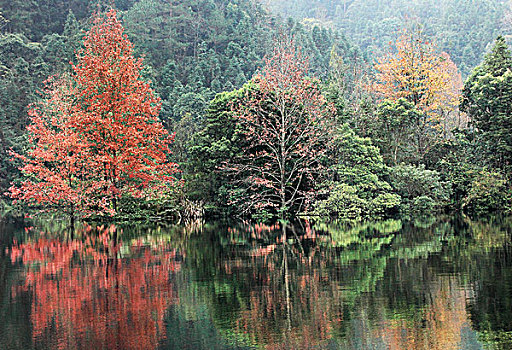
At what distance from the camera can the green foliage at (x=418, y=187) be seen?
25.8 metres

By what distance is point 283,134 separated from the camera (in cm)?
2425

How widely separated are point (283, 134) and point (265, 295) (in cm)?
1718

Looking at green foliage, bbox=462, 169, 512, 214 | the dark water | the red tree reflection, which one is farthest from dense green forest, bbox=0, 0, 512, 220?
the dark water

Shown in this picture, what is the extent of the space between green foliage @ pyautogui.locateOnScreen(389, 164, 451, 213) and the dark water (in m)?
12.1

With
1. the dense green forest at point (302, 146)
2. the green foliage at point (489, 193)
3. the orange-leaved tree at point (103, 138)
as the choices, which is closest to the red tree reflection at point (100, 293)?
the orange-leaved tree at point (103, 138)

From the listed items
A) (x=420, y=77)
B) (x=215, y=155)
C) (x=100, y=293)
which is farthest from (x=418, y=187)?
(x=100, y=293)

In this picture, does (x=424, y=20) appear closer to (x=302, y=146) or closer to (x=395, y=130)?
(x=395, y=130)

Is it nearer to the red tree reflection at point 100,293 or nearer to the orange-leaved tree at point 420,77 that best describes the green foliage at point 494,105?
the orange-leaved tree at point 420,77

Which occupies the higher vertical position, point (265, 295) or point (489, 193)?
point (489, 193)

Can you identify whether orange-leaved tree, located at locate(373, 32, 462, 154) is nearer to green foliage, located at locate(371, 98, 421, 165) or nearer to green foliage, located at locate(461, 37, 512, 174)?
green foliage, located at locate(371, 98, 421, 165)

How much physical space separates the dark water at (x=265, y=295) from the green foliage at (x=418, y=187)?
12.1 m

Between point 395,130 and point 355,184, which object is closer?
point 355,184

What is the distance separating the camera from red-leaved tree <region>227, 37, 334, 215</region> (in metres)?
24.5

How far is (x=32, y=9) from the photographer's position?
65750 millimetres
